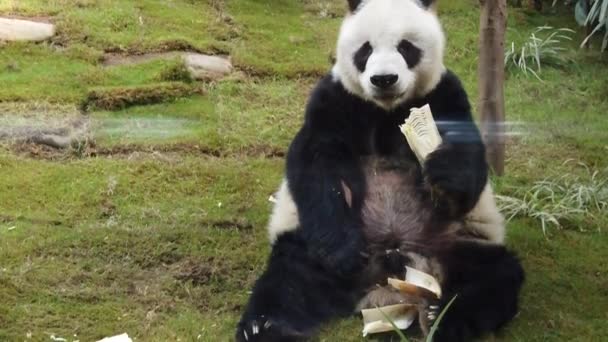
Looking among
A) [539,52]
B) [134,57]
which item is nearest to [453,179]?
[539,52]

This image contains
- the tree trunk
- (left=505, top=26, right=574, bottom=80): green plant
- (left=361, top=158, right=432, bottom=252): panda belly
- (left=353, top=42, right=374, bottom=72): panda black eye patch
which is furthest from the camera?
(left=505, top=26, right=574, bottom=80): green plant

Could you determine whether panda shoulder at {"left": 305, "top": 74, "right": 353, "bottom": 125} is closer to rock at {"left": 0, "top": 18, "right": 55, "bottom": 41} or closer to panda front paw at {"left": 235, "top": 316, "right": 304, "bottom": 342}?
panda front paw at {"left": 235, "top": 316, "right": 304, "bottom": 342}

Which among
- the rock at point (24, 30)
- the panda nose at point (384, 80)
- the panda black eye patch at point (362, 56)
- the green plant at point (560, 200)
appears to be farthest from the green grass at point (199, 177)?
the panda nose at point (384, 80)

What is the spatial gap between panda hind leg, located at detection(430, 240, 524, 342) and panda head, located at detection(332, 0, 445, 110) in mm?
528

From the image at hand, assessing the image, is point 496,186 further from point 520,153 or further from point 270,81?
point 270,81

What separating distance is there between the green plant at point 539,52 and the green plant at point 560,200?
0.45 meters

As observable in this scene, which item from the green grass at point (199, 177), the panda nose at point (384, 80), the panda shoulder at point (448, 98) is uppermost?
the panda nose at point (384, 80)

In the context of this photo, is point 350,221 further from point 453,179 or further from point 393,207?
point 453,179

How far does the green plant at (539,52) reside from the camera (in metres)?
3.79

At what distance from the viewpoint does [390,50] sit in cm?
272

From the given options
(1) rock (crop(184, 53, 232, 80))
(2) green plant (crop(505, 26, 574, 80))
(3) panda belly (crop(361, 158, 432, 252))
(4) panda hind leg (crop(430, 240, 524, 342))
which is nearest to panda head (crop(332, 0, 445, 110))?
(3) panda belly (crop(361, 158, 432, 252))

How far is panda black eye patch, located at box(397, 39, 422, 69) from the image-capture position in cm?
275

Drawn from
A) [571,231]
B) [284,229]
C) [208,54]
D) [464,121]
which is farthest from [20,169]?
[571,231]

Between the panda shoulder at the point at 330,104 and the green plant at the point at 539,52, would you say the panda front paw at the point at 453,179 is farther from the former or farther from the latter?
the green plant at the point at 539,52
